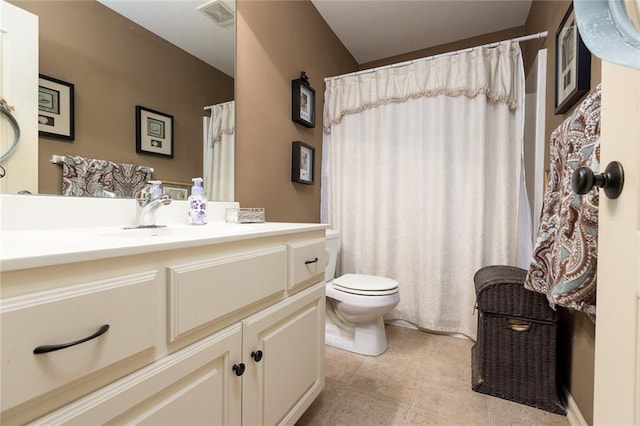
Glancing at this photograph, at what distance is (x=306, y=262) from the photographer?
118cm

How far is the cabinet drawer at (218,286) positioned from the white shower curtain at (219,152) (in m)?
0.68

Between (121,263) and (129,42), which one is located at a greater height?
(129,42)

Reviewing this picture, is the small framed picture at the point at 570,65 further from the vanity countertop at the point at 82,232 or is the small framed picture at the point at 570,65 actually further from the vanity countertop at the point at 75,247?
the vanity countertop at the point at 75,247

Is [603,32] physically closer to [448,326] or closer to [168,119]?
[168,119]

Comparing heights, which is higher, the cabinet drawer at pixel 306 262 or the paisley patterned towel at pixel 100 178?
the paisley patterned towel at pixel 100 178

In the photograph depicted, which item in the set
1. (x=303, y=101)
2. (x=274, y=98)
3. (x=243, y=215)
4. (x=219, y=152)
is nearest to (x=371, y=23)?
(x=303, y=101)

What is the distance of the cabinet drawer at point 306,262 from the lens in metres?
1.10

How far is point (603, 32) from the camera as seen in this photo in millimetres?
375

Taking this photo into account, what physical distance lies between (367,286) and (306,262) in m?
0.80

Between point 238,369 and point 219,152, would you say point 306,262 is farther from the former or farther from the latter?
point 219,152

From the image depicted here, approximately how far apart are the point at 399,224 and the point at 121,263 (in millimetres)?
1971

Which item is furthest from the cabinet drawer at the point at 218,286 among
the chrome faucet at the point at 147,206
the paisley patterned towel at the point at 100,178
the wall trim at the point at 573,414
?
the wall trim at the point at 573,414

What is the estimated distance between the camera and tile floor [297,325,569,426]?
1328 mm

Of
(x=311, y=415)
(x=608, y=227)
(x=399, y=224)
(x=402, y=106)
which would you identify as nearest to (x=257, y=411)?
(x=311, y=415)
